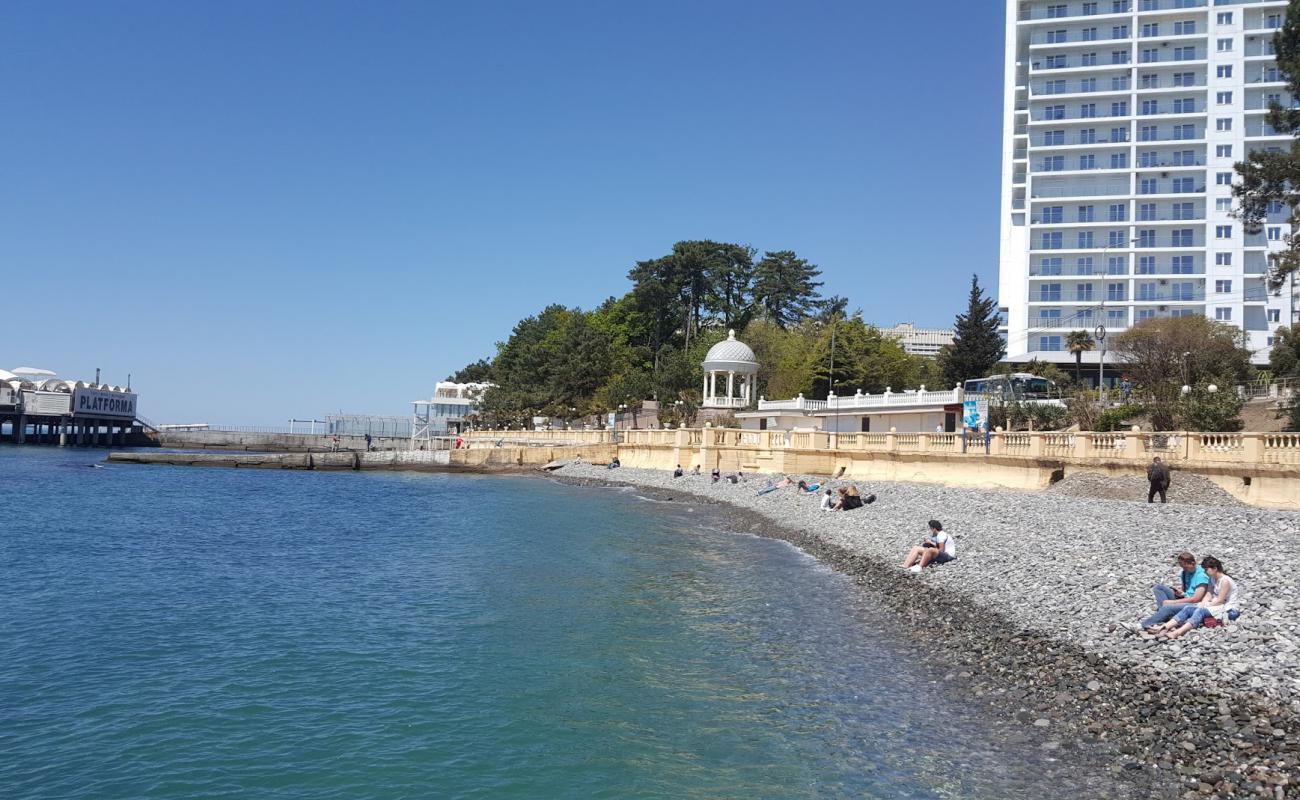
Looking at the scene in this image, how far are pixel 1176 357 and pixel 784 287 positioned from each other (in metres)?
43.6

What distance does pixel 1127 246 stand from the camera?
73.5 metres

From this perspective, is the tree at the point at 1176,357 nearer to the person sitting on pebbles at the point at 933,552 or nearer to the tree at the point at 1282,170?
the tree at the point at 1282,170

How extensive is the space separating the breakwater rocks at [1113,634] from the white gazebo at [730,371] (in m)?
40.5

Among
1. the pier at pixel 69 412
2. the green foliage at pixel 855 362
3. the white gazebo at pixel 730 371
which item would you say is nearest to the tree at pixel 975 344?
the green foliage at pixel 855 362

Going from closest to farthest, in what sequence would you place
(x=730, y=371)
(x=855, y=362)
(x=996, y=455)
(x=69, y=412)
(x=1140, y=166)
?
1. (x=996, y=455)
2. (x=730, y=371)
3. (x=855, y=362)
4. (x=1140, y=166)
5. (x=69, y=412)

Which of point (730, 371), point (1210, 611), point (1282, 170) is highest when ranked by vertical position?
point (1282, 170)

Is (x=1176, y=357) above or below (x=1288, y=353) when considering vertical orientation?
above

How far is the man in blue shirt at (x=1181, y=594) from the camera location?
1243cm

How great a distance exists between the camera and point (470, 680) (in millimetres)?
12883

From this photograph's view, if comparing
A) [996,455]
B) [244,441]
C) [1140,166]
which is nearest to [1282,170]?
[996,455]

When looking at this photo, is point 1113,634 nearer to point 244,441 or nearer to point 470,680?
point 470,680

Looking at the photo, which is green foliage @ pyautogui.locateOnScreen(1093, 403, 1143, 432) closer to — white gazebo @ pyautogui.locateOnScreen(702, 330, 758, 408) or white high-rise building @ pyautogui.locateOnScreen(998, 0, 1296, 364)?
white gazebo @ pyautogui.locateOnScreen(702, 330, 758, 408)

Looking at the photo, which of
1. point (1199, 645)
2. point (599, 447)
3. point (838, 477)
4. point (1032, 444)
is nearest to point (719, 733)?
point (1199, 645)

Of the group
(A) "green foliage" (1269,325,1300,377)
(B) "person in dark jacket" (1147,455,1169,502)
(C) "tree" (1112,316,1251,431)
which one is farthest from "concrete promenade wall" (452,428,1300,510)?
(A) "green foliage" (1269,325,1300,377)
